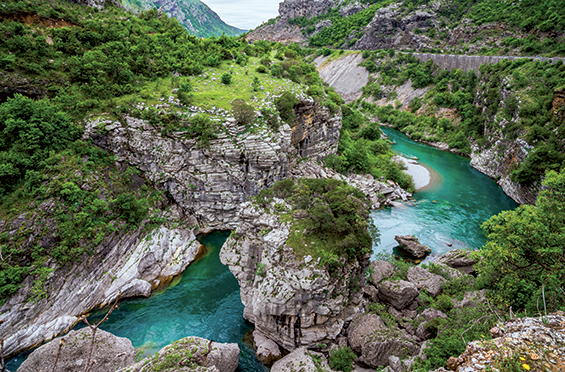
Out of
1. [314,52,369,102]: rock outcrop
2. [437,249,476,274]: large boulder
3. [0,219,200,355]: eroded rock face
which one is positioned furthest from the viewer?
[314,52,369,102]: rock outcrop

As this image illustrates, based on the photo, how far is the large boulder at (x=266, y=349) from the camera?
55.3 ft

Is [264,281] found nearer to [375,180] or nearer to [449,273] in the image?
[449,273]

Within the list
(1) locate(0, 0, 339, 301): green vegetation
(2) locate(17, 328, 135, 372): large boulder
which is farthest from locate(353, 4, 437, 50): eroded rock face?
(2) locate(17, 328, 135, 372): large boulder

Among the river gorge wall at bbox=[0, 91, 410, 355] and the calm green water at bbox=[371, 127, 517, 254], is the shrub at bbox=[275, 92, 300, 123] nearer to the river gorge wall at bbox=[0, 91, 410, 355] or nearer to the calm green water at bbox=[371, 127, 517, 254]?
the river gorge wall at bbox=[0, 91, 410, 355]

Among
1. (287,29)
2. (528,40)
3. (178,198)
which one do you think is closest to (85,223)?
(178,198)

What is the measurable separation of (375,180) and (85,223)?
3544 cm

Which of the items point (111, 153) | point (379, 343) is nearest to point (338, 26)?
point (111, 153)

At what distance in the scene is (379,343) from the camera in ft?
51.0

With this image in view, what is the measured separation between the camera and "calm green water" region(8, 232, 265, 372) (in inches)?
724

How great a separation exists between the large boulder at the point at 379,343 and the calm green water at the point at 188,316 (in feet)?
20.2

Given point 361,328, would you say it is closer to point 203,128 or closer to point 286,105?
point 203,128

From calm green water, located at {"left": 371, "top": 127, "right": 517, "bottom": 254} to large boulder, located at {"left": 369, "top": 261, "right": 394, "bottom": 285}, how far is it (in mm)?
5613

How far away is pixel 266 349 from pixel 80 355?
10.1 meters

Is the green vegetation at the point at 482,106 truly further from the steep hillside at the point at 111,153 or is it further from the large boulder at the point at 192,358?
the large boulder at the point at 192,358
